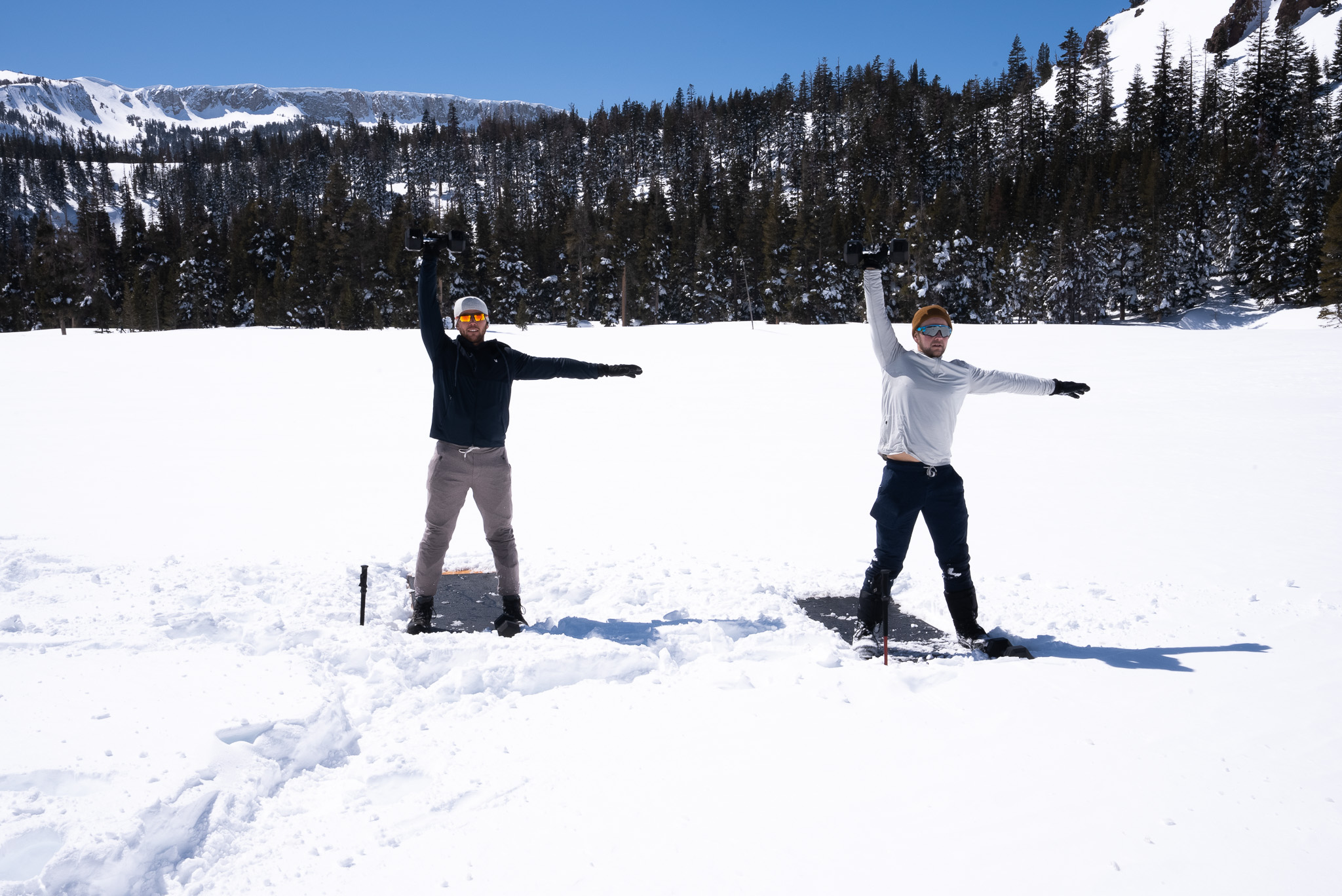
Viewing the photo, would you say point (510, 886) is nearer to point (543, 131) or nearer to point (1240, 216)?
point (1240, 216)

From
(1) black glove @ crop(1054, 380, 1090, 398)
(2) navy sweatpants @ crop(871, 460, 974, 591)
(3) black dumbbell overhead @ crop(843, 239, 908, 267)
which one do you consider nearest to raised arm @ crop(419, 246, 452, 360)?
(3) black dumbbell overhead @ crop(843, 239, 908, 267)

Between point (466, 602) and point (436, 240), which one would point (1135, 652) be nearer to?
point (466, 602)

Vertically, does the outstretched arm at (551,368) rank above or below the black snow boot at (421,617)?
above

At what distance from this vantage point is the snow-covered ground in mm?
2402

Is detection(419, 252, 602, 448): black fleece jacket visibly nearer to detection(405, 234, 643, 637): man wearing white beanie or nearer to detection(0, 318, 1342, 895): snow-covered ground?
detection(405, 234, 643, 637): man wearing white beanie

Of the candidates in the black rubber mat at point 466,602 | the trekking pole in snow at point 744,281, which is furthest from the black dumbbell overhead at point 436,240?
the trekking pole in snow at point 744,281

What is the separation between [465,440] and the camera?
4.46 metres

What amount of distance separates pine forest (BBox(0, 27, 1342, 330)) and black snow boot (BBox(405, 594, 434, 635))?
1576 inches

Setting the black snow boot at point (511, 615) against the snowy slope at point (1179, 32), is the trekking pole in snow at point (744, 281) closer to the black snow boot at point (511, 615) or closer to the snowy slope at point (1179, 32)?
the black snow boot at point (511, 615)

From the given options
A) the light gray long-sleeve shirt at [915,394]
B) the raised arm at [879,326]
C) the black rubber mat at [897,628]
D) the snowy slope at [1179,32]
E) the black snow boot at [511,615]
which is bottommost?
the black rubber mat at [897,628]

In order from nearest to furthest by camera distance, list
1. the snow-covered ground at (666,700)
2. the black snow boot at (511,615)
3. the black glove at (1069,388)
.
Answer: the snow-covered ground at (666,700) → the black snow boot at (511,615) → the black glove at (1069,388)

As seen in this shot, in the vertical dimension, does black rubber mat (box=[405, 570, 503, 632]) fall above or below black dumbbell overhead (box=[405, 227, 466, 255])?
below

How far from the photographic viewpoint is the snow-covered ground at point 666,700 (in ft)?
7.88

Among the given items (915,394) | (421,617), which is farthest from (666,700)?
(915,394)
